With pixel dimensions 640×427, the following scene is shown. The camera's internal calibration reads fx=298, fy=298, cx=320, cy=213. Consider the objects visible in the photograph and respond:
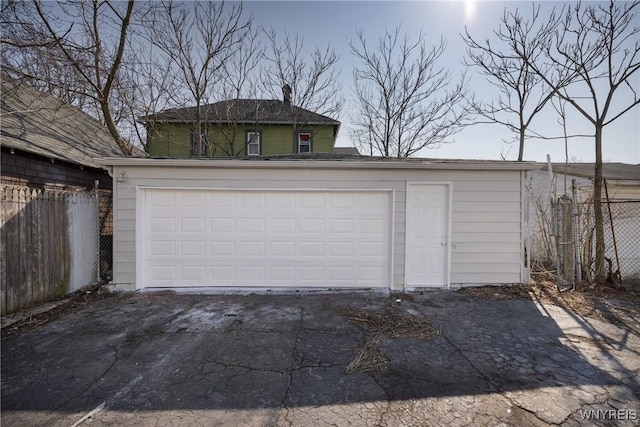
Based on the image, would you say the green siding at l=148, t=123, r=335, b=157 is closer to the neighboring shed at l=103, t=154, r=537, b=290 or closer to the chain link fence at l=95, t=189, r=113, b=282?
the chain link fence at l=95, t=189, r=113, b=282

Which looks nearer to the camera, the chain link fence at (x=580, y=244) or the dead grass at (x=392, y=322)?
the dead grass at (x=392, y=322)

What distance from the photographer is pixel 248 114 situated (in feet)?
44.0

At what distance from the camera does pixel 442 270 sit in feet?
20.0

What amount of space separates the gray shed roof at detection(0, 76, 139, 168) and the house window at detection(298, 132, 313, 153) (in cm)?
732

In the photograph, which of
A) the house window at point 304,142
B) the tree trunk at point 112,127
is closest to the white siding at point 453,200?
the tree trunk at point 112,127

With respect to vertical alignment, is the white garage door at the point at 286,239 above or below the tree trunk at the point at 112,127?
below

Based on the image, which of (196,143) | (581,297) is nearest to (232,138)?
(196,143)

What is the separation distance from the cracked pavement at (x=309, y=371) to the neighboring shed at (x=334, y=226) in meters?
1.24

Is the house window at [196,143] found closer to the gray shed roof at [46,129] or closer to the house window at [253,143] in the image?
the house window at [253,143]

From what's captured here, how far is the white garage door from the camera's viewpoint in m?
6.00

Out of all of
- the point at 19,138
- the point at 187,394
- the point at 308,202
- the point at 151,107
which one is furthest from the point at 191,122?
the point at 187,394

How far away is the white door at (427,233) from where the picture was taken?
6.05 metres

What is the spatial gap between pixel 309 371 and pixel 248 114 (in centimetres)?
1235

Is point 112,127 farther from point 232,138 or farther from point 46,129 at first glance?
Result: point 232,138
